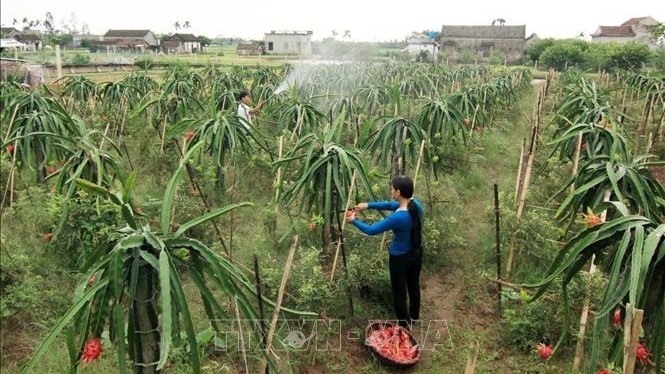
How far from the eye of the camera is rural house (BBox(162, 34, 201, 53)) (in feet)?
162

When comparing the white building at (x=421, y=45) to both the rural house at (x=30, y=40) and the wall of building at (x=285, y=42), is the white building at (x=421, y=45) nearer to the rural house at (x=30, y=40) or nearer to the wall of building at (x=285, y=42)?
the wall of building at (x=285, y=42)

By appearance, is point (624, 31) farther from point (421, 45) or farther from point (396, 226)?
point (396, 226)

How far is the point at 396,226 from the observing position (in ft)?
12.1

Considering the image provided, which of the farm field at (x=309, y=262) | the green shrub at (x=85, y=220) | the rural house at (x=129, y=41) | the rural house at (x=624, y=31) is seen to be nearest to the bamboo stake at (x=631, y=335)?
the farm field at (x=309, y=262)

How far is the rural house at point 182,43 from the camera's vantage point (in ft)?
162

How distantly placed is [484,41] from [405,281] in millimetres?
39665

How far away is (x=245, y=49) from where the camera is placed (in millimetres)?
45188

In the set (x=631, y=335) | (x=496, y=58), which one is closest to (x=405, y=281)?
(x=631, y=335)

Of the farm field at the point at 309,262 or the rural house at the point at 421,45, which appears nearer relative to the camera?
the farm field at the point at 309,262

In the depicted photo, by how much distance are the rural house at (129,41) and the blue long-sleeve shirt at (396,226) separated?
→ 4561cm

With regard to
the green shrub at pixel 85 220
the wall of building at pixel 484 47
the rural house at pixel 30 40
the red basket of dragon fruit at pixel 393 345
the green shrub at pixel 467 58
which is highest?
the rural house at pixel 30 40

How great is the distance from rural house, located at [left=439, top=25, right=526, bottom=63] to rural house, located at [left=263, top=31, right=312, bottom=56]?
10959 mm

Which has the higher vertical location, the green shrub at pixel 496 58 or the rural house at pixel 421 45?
the rural house at pixel 421 45

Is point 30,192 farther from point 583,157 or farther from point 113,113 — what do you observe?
point 583,157
